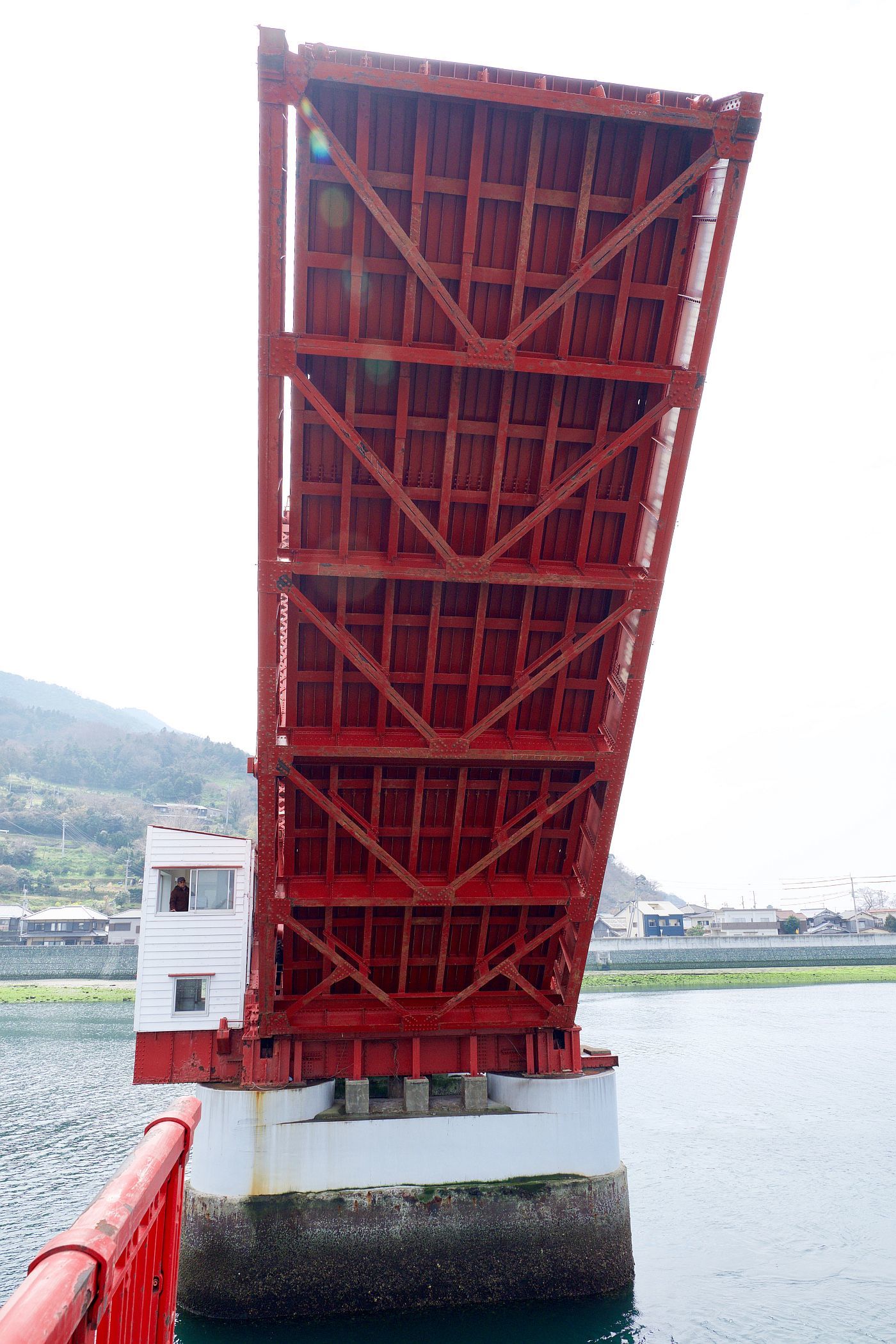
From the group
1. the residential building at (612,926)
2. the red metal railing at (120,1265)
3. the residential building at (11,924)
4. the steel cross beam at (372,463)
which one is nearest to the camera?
the red metal railing at (120,1265)

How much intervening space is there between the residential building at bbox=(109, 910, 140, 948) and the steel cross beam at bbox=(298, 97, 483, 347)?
92635mm

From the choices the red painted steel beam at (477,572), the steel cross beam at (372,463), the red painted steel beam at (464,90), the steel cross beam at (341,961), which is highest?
the red painted steel beam at (464,90)

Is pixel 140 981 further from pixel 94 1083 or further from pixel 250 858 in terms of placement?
pixel 94 1083

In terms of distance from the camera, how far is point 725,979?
76312 mm

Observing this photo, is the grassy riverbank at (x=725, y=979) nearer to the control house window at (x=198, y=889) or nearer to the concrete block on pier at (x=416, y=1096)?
the concrete block on pier at (x=416, y=1096)

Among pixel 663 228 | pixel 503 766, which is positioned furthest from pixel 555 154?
pixel 503 766

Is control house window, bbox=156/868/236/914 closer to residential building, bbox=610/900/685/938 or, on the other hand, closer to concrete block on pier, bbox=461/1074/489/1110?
concrete block on pier, bbox=461/1074/489/1110

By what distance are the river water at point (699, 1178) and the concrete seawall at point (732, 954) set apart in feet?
123

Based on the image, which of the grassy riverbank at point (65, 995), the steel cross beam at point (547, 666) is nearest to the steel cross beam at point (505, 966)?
the steel cross beam at point (547, 666)

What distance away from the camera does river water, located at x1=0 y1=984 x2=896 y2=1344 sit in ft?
49.9

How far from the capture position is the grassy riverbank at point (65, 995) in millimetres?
62531

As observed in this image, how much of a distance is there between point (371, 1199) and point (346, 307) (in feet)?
46.8

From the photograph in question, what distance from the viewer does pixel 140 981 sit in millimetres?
16703

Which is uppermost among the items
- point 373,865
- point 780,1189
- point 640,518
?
point 640,518
